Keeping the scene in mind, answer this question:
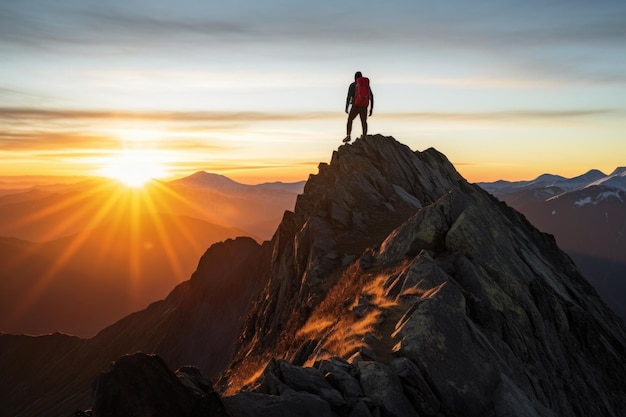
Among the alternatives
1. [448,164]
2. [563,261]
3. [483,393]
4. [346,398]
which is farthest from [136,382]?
[448,164]

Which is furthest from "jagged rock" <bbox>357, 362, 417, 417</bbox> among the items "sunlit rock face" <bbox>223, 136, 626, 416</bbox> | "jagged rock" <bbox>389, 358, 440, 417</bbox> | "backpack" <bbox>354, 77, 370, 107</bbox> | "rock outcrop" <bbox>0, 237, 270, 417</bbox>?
"rock outcrop" <bbox>0, 237, 270, 417</bbox>

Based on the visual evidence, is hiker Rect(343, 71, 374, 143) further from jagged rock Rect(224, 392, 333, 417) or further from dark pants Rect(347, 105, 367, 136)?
jagged rock Rect(224, 392, 333, 417)

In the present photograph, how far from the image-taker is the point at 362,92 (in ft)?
126

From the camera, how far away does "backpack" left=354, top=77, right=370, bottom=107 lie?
38031 millimetres

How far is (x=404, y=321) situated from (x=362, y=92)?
934 inches

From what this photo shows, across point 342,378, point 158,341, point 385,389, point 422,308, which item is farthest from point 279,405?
point 158,341

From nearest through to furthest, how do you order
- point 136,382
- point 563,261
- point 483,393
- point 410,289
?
point 136,382, point 483,393, point 410,289, point 563,261

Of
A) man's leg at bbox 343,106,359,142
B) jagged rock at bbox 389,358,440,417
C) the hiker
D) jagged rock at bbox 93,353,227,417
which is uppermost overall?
the hiker

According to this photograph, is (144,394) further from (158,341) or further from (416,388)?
(158,341)

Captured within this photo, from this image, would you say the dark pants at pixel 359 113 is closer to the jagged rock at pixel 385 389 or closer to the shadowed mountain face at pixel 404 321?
the shadowed mountain face at pixel 404 321

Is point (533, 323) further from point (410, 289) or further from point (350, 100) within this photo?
point (350, 100)

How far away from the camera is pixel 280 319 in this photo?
3912cm

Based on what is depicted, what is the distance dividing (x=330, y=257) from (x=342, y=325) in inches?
524

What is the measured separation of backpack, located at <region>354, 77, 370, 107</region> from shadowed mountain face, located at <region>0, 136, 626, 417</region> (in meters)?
6.82
